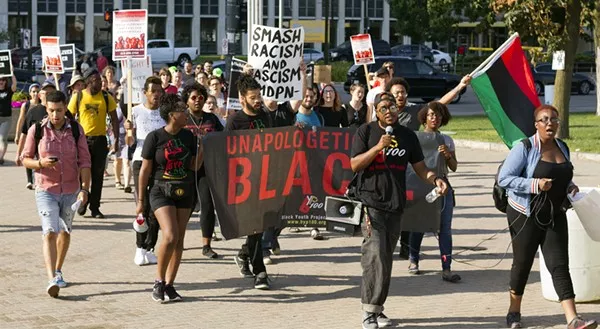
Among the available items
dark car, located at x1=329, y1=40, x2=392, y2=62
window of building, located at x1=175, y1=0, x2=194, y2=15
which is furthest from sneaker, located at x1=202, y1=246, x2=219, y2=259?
window of building, located at x1=175, y1=0, x2=194, y2=15

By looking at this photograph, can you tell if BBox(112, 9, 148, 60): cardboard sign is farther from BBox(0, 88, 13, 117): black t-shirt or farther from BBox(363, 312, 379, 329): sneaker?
BBox(363, 312, 379, 329): sneaker

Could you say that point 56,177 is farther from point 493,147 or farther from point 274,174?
point 493,147

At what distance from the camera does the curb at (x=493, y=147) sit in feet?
72.0

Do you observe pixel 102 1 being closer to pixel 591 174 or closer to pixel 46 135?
pixel 591 174

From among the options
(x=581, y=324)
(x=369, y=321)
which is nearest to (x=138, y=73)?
(x=369, y=321)

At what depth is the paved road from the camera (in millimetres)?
9320

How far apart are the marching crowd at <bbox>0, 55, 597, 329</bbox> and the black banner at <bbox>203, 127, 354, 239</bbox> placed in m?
0.14

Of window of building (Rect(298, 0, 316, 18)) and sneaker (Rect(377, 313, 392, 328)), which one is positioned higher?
window of building (Rect(298, 0, 316, 18))

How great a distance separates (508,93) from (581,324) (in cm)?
243

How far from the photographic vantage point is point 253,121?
35.3 feet

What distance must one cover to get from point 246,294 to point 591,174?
10668 mm

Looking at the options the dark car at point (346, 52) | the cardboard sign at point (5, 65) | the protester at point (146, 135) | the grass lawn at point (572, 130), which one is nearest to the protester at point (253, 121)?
the protester at point (146, 135)

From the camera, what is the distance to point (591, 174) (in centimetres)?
1967

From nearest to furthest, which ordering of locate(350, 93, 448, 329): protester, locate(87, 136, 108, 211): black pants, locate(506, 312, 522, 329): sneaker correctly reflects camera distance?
A: locate(350, 93, 448, 329): protester
locate(506, 312, 522, 329): sneaker
locate(87, 136, 108, 211): black pants
